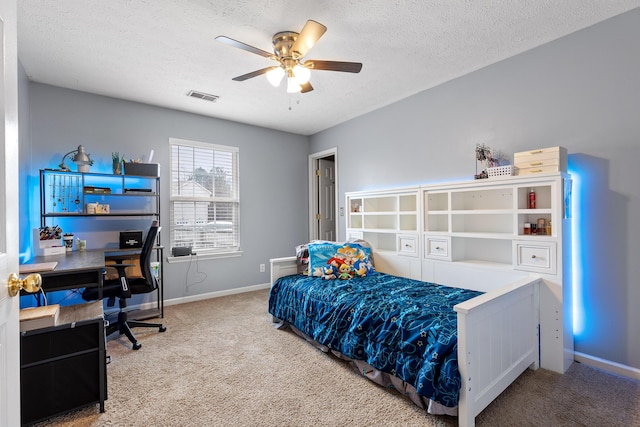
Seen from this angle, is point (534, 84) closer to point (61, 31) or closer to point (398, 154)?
point (398, 154)

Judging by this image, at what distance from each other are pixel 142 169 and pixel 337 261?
8.10 ft

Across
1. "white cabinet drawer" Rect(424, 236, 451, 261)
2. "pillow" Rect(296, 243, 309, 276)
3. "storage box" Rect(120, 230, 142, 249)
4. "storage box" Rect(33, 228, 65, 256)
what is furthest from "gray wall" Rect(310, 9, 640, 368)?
"storage box" Rect(33, 228, 65, 256)

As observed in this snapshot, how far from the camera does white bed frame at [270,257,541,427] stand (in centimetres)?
162

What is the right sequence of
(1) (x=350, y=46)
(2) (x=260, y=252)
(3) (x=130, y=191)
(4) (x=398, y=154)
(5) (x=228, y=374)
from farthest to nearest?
(2) (x=260, y=252), (4) (x=398, y=154), (3) (x=130, y=191), (1) (x=350, y=46), (5) (x=228, y=374)

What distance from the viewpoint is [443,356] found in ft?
5.60

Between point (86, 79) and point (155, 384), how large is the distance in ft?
9.89

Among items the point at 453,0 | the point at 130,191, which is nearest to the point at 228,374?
the point at 130,191

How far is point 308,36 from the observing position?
2008 mm

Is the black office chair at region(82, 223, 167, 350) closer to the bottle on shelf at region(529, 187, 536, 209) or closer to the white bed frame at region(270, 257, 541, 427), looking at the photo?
the white bed frame at region(270, 257, 541, 427)

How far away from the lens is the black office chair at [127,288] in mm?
2764

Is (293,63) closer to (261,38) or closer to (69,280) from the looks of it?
(261,38)

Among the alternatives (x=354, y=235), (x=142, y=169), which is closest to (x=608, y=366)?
(x=354, y=235)

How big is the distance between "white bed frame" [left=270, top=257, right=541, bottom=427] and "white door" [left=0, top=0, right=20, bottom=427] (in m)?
1.78

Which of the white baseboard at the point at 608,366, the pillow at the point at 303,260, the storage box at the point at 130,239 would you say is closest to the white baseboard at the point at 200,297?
the storage box at the point at 130,239
